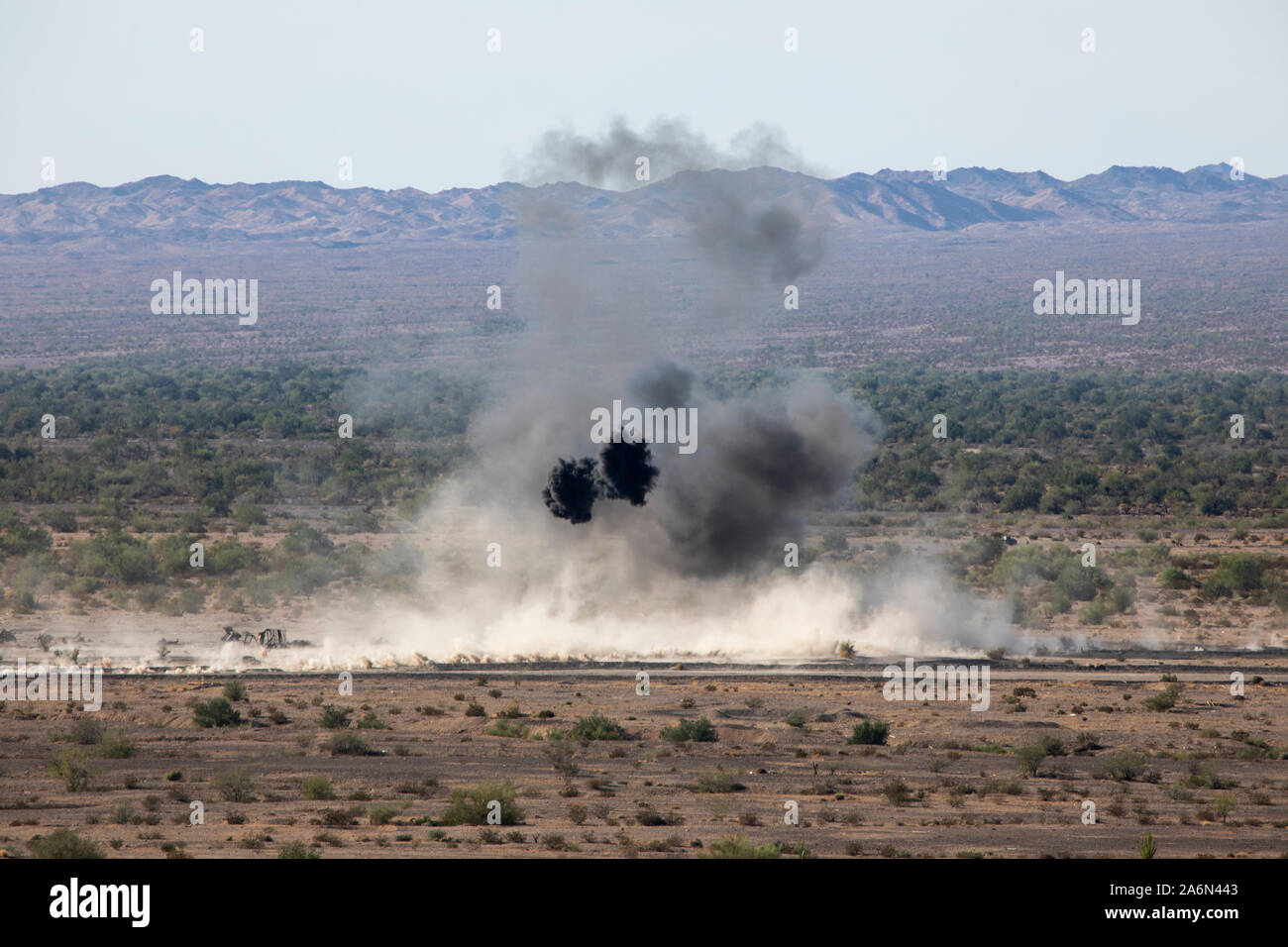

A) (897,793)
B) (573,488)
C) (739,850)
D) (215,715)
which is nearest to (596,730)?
(897,793)

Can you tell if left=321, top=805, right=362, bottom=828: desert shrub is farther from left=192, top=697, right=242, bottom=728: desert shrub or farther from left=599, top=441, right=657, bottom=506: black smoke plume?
left=599, top=441, right=657, bottom=506: black smoke plume

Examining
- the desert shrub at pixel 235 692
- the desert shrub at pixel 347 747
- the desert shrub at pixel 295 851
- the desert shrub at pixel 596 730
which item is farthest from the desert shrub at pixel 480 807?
the desert shrub at pixel 235 692

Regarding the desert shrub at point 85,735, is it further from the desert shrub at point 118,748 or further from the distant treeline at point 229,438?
the distant treeline at point 229,438

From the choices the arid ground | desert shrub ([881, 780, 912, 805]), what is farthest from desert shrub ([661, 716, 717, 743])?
desert shrub ([881, 780, 912, 805])

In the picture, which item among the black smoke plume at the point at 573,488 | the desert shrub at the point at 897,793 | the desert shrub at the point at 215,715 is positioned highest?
the black smoke plume at the point at 573,488

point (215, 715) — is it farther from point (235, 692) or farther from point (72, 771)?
point (72, 771)

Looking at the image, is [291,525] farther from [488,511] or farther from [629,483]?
[629,483]
